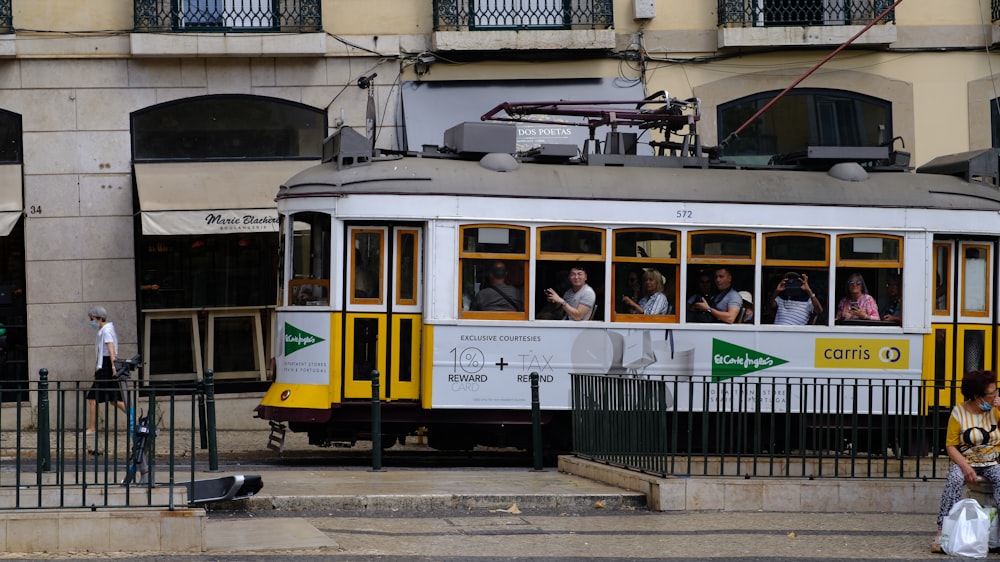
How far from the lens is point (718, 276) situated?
15312mm

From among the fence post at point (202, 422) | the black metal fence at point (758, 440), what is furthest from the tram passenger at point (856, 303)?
the fence post at point (202, 422)

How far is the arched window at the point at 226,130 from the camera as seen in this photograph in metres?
20.0

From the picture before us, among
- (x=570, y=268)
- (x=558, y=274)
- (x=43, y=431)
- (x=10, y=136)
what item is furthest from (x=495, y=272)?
(x=10, y=136)

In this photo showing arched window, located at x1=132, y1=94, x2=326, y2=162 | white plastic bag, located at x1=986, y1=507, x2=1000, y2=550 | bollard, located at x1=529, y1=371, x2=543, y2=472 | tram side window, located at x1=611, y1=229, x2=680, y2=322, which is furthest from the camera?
arched window, located at x1=132, y1=94, x2=326, y2=162

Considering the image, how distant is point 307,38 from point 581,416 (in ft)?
27.1

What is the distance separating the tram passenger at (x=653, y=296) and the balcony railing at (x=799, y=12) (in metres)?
6.68

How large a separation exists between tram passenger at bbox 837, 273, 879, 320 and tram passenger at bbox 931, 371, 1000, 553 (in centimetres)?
527

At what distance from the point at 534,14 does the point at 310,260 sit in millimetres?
7014

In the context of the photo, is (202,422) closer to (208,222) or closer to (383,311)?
(383,311)

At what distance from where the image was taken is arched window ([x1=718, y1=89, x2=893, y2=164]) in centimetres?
2100

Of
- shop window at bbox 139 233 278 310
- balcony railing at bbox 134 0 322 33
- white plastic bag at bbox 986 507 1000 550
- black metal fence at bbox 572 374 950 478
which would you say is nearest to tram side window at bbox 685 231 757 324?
black metal fence at bbox 572 374 950 478

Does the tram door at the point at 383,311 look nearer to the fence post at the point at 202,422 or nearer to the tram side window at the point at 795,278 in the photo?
the fence post at the point at 202,422

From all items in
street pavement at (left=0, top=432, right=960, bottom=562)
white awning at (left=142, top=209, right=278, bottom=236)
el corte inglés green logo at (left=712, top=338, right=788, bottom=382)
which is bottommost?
street pavement at (left=0, top=432, right=960, bottom=562)

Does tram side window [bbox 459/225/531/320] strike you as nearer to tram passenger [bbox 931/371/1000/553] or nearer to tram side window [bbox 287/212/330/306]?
tram side window [bbox 287/212/330/306]
